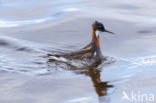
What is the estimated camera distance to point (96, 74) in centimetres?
913

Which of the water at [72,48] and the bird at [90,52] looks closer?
the water at [72,48]

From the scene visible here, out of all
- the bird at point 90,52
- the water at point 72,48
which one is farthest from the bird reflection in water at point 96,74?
the bird at point 90,52

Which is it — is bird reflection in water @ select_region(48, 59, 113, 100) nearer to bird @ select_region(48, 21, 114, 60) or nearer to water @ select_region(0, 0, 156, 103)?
water @ select_region(0, 0, 156, 103)

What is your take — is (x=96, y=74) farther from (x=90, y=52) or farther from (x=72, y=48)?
(x=72, y=48)

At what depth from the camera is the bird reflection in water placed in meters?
8.02

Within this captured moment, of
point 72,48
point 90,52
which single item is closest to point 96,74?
point 90,52

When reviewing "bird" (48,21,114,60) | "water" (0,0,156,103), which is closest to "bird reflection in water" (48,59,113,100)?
"water" (0,0,156,103)

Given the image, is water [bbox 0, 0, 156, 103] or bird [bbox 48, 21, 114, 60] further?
bird [bbox 48, 21, 114, 60]

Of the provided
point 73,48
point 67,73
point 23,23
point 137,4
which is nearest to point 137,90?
point 67,73

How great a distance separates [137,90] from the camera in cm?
787

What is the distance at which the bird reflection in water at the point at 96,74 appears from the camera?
802 cm

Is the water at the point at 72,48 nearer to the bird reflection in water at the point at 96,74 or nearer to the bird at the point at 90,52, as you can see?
the bird reflection in water at the point at 96,74

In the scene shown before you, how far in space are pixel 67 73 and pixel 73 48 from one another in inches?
83.2

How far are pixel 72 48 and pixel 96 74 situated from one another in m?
2.24
